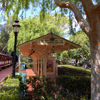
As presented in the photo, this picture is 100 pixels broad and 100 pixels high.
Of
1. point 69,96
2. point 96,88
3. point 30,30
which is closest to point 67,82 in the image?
point 69,96

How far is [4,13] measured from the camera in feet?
23.6

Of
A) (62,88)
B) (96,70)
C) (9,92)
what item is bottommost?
(62,88)

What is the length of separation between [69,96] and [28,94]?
2457mm

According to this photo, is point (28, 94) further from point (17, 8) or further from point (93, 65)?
point (17, 8)

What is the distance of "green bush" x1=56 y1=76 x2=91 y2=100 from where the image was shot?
22.7 ft

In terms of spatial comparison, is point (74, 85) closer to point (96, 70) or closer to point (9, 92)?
point (96, 70)

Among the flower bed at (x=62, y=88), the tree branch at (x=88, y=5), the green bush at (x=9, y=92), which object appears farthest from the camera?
the flower bed at (x=62, y=88)

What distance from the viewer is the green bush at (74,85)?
693 cm

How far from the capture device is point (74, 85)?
6895 mm

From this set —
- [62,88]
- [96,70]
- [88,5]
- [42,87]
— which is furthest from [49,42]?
[96,70]

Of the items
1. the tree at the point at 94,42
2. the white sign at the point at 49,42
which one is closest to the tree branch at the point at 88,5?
the tree at the point at 94,42

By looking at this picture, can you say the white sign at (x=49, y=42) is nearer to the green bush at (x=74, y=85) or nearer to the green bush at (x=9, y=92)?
the green bush at (x=74, y=85)

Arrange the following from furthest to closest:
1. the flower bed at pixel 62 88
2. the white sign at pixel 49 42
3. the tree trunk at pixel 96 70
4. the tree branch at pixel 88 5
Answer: the white sign at pixel 49 42 < the flower bed at pixel 62 88 < the tree branch at pixel 88 5 < the tree trunk at pixel 96 70

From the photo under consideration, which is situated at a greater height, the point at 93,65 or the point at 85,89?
the point at 93,65
